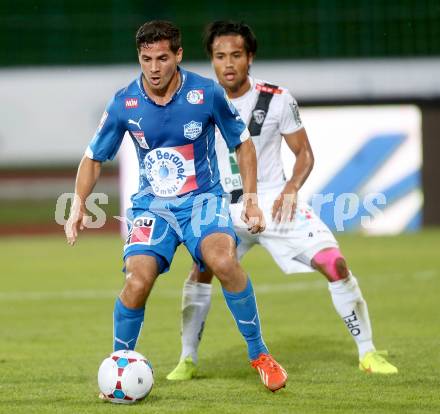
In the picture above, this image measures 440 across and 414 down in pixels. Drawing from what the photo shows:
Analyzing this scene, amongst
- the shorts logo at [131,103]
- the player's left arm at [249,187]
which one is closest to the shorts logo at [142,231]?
the player's left arm at [249,187]

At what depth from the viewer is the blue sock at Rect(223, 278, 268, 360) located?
238 inches

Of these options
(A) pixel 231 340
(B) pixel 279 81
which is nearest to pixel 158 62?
(A) pixel 231 340

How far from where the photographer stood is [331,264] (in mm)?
6809

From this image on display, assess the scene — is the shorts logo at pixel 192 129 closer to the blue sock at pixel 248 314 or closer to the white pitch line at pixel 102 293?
the blue sock at pixel 248 314

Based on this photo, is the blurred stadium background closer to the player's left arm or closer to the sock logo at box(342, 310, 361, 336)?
the sock logo at box(342, 310, 361, 336)

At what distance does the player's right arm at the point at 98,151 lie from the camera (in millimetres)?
6102

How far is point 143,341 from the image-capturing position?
8.27 m

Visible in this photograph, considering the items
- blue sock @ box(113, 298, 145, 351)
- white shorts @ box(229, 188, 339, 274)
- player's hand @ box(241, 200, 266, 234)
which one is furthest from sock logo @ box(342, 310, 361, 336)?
blue sock @ box(113, 298, 145, 351)

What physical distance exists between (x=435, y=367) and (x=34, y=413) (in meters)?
2.57

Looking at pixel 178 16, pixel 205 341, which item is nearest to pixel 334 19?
pixel 178 16

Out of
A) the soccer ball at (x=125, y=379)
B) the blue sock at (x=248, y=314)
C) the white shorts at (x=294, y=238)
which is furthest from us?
the white shorts at (x=294, y=238)

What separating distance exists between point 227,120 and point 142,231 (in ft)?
2.59

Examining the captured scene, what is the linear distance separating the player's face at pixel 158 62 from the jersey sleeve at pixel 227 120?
1.03ft

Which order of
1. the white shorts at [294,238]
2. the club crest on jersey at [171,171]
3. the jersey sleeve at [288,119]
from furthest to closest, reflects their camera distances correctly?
1. the jersey sleeve at [288,119]
2. the white shorts at [294,238]
3. the club crest on jersey at [171,171]
